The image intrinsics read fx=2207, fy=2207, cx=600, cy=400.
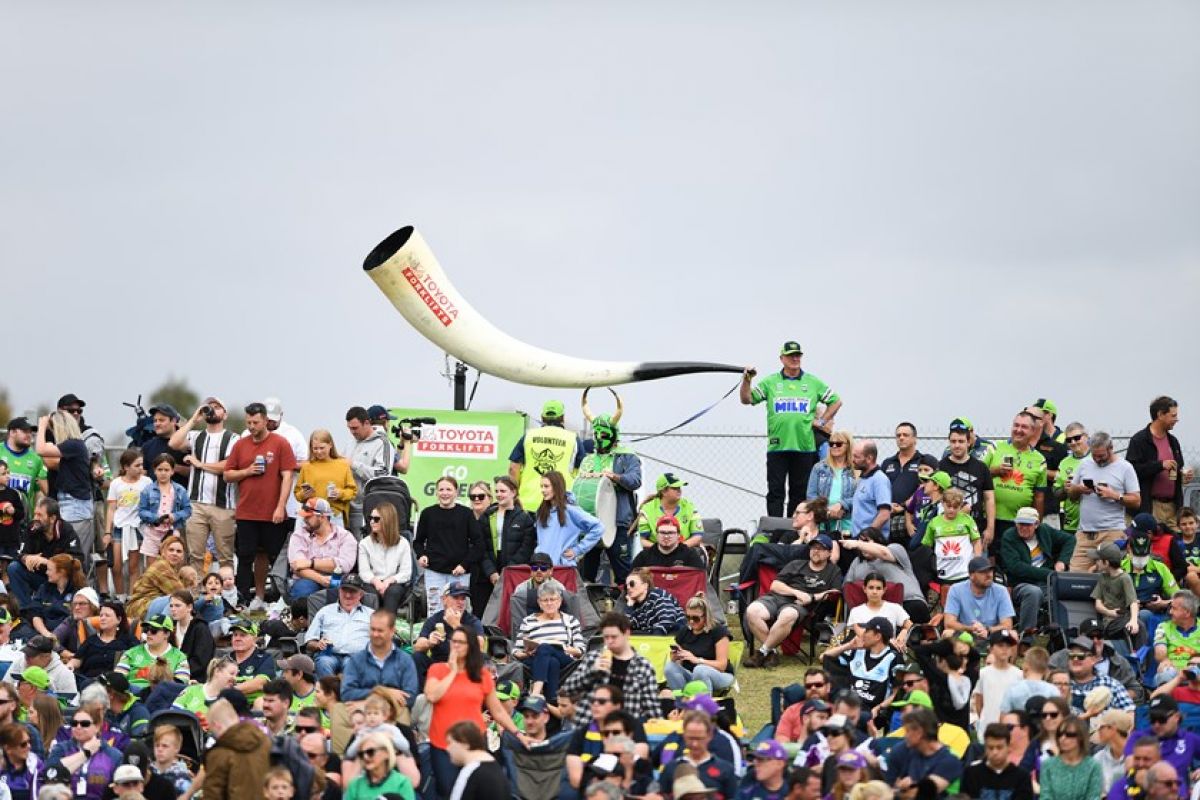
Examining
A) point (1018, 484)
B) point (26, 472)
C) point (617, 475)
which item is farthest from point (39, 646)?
point (1018, 484)

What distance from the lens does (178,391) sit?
187ft

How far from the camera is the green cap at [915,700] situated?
14.2m

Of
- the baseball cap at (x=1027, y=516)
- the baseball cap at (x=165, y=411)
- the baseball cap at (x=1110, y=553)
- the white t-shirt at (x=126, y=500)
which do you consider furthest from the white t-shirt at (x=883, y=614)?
the baseball cap at (x=165, y=411)

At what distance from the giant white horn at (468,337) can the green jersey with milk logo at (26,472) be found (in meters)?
3.59

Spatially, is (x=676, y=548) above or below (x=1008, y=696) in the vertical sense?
above

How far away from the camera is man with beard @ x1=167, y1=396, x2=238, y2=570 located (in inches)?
734

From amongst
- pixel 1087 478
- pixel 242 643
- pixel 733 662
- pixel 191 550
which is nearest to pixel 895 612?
pixel 733 662

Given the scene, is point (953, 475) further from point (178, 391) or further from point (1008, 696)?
point (178, 391)

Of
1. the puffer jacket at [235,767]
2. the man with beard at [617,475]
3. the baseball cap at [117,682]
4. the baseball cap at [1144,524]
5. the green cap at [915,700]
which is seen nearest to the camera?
the puffer jacket at [235,767]

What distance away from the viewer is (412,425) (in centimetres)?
2033

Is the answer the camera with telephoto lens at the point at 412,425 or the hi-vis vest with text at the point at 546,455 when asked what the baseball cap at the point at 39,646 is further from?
the camera with telephoto lens at the point at 412,425

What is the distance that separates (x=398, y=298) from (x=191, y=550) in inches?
137

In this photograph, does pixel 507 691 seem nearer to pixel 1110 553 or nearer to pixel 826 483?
pixel 826 483

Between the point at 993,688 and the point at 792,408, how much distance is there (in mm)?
5193
